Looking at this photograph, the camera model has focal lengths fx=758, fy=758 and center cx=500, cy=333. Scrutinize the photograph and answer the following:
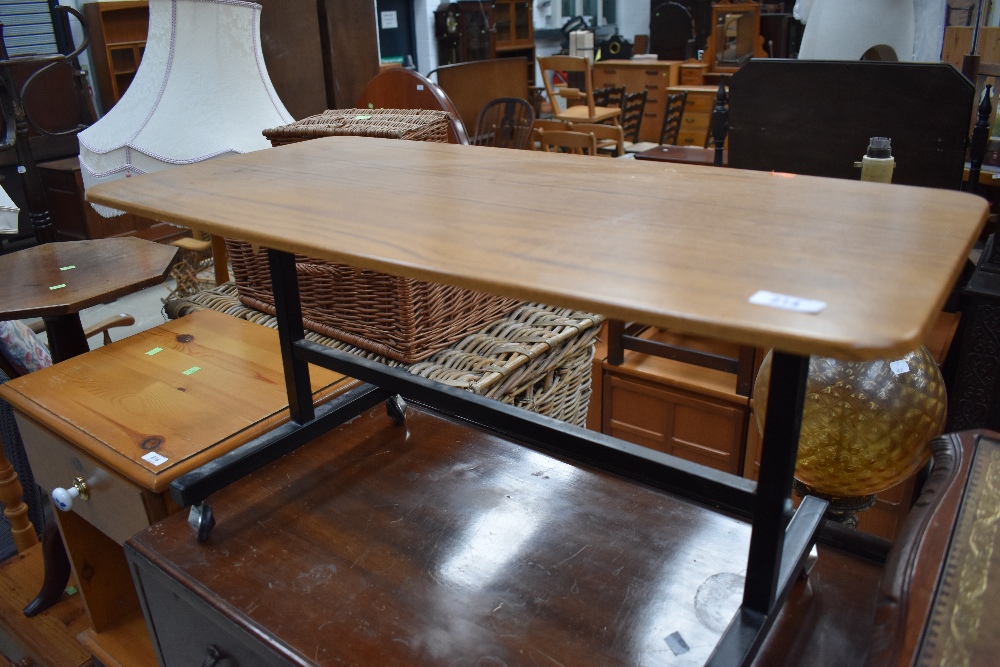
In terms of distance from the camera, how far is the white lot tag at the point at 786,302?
0.52 m

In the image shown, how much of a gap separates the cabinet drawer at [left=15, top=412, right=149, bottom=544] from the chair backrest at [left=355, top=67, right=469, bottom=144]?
1589 mm

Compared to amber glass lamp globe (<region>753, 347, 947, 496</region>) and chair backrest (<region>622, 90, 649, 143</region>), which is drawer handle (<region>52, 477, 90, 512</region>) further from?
chair backrest (<region>622, 90, 649, 143</region>)

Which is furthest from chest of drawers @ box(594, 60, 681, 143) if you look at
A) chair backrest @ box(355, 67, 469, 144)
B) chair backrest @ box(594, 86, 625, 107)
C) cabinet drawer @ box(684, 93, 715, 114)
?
chair backrest @ box(355, 67, 469, 144)

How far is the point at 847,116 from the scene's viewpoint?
1965 mm

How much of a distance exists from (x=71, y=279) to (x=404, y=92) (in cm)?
147

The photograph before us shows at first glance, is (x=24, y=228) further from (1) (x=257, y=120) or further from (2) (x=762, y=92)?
(2) (x=762, y=92)

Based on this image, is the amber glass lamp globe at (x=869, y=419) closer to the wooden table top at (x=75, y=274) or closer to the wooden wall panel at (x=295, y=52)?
the wooden table top at (x=75, y=274)

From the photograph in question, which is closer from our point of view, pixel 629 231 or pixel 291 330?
pixel 629 231

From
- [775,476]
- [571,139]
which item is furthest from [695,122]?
[775,476]

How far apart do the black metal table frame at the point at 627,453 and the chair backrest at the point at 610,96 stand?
15.9ft

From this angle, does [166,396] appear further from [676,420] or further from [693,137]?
[693,137]

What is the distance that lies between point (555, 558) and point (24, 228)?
4.41 meters

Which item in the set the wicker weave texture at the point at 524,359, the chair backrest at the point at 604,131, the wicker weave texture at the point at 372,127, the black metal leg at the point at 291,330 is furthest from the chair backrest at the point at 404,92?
the chair backrest at the point at 604,131

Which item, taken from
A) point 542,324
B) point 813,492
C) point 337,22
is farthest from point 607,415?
point 337,22
